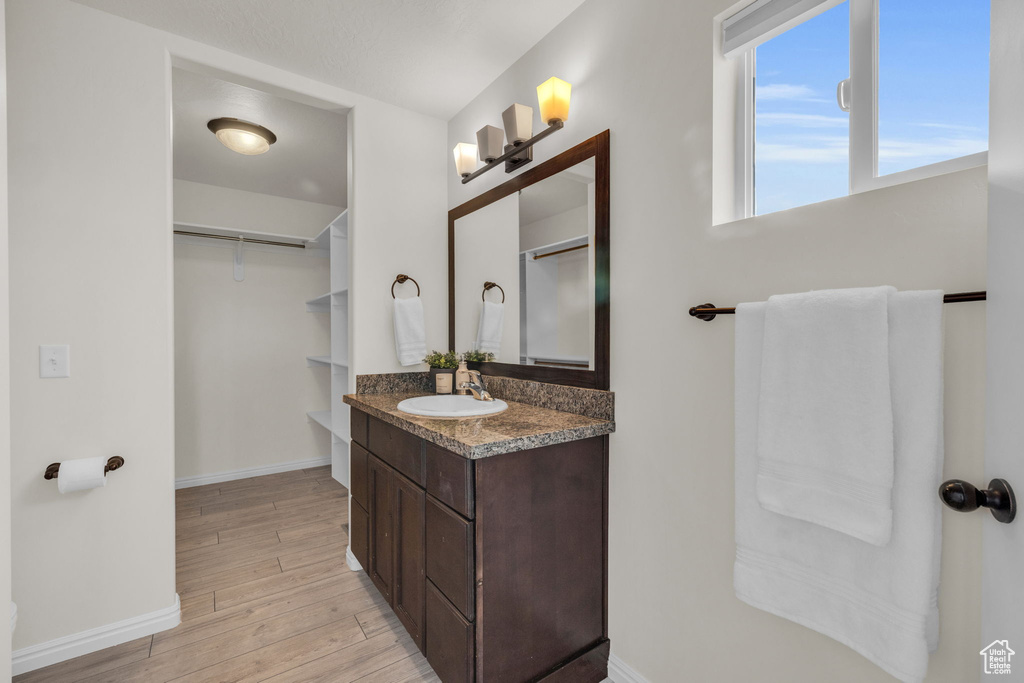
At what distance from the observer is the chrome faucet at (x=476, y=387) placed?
2.03 metres

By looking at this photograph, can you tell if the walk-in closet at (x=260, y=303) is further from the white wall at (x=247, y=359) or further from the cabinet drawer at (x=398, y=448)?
the cabinet drawer at (x=398, y=448)

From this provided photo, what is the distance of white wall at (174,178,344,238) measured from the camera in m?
3.49

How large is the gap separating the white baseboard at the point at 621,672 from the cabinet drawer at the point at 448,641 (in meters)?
0.57

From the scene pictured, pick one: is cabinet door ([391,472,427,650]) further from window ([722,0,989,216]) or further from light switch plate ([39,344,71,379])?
window ([722,0,989,216])

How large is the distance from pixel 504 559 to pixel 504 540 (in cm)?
6

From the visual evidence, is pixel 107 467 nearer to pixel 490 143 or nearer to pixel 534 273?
pixel 534 273

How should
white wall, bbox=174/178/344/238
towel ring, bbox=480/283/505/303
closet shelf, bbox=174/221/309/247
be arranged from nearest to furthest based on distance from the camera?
1. towel ring, bbox=480/283/505/303
2. closet shelf, bbox=174/221/309/247
3. white wall, bbox=174/178/344/238

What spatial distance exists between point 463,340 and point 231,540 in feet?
6.06

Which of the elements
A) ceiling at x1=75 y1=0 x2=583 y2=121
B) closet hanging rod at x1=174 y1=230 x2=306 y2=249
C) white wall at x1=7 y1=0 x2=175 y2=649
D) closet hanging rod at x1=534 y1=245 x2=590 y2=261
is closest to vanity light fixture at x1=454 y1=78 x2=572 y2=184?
ceiling at x1=75 y1=0 x2=583 y2=121

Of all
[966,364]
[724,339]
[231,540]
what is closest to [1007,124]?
[966,364]

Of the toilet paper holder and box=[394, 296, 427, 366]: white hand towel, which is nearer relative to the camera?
→ the toilet paper holder

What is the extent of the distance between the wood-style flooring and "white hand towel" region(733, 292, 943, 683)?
1.29m

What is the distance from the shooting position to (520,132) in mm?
1838
